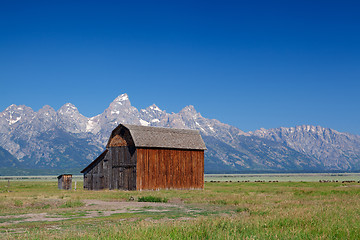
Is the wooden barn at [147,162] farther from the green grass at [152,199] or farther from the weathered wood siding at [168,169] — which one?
the green grass at [152,199]

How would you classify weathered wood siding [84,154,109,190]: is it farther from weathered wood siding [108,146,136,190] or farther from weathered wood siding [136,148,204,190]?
weathered wood siding [136,148,204,190]

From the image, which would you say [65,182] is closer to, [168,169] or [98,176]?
[98,176]

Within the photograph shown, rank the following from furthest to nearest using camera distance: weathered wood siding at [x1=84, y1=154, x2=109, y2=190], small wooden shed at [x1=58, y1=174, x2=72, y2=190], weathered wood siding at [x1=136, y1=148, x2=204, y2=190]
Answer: small wooden shed at [x1=58, y1=174, x2=72, y2=190]
weathered wood siding at [x1=84, y1=154, x2=109, y2=190]
weathered wood siding at [x1=136, y1=148, x2=204, y2=190]

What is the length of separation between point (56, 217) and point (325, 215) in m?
15.3

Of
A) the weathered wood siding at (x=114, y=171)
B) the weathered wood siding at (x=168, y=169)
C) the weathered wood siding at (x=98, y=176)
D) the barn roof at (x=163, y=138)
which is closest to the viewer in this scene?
the weathered wood siding at (x=168, y=169)

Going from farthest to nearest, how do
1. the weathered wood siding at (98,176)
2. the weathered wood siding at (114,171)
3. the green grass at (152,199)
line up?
1. the weathered wood siding at (98,176)
2. the weathered wood siding at (114,171)
3. the green grass at (152,199)

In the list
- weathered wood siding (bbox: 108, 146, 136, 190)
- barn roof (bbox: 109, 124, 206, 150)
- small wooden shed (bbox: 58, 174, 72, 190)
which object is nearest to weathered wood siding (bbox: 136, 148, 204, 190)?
barn roof (bbox: 109, 124, 206, 150)

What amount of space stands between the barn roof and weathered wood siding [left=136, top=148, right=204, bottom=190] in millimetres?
733

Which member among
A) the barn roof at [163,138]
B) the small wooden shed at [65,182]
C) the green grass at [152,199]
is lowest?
the green grass at [152,199]

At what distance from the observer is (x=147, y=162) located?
210ft

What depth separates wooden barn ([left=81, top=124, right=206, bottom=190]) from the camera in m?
63.7

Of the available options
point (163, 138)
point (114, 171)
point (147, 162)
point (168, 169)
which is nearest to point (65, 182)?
point (114, 171)

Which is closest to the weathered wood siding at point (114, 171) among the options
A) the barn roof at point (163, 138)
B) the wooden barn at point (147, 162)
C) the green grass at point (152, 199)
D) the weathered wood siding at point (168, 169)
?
the wooden barn at point (147, 162)

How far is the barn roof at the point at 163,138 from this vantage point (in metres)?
64.2
